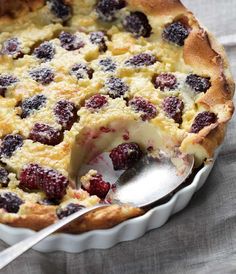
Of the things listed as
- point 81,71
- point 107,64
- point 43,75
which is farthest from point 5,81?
point 107,64

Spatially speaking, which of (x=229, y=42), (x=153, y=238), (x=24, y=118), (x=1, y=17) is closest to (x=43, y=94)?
(x=24, y=118)

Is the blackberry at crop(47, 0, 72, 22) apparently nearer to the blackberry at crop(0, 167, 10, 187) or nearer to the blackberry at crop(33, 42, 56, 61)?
the blackberry at crop(33, 42, 56, 61)

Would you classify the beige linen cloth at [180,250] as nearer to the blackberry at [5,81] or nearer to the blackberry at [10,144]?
the blackberry at [10,144]

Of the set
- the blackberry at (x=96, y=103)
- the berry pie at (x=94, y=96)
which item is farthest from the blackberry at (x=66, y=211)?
the blackberry at (x=96, y=103)

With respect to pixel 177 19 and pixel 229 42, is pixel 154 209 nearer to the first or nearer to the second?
pixel 177 19

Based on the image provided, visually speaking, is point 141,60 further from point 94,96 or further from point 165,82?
point 94,96

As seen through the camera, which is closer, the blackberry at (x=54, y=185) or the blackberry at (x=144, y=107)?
the blackberry at (x=54, y=185)
